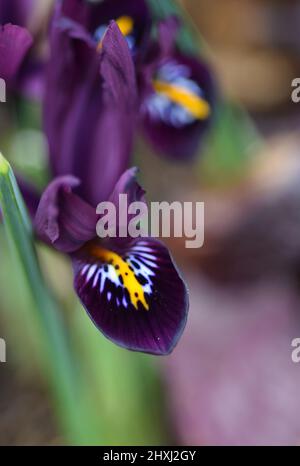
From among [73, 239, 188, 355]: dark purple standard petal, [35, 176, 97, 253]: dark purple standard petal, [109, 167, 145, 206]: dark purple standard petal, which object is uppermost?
[109, 167, 145, 206]: dark purple standard petal

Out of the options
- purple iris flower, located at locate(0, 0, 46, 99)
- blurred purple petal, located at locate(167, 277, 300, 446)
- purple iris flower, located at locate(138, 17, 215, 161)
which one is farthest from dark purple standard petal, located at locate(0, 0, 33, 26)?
blurred purple petal, located at locate(167, 277, 300, 446)

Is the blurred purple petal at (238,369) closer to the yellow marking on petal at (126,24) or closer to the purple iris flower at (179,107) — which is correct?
the purple iris flower at (179,107)

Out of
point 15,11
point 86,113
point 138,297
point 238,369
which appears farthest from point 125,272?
point 238,369

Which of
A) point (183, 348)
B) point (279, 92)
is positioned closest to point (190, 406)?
point (183, 348)

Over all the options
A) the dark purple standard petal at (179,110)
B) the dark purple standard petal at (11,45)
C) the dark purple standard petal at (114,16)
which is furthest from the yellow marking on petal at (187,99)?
the dark purple standard petal at (11,45)

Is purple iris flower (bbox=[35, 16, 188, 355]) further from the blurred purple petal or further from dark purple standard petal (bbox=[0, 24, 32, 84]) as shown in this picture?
the blurred purple petal

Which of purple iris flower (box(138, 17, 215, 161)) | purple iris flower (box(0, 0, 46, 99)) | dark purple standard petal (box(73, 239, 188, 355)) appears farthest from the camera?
purple iris flower (box(138, 17, 215, 161))

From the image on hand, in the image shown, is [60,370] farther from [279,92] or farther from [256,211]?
[279,92]

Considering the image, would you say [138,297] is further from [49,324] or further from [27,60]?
[27,60]
